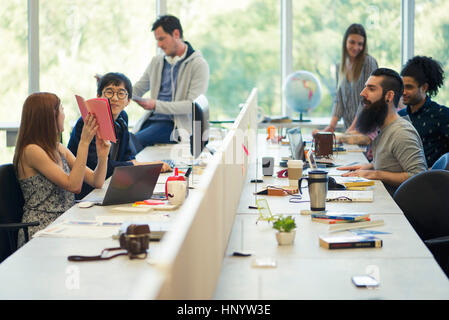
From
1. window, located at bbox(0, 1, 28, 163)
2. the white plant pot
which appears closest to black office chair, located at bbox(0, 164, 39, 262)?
the white plant pot

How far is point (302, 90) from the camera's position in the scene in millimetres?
6688

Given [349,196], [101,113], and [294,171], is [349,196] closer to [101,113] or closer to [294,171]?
[294,171]

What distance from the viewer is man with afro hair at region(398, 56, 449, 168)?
4336 mm

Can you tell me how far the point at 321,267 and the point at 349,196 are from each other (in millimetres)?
1139

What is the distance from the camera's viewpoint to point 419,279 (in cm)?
193

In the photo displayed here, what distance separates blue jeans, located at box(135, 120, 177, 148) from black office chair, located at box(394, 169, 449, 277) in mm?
2653

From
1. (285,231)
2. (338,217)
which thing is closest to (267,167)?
(338,217)

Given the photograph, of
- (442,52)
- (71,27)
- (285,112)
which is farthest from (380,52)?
(71,27)

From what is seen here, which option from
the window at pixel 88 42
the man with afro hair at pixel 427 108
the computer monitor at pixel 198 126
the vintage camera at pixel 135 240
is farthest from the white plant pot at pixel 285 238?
the window at pixel 88 42

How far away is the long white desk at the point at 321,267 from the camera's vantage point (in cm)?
184

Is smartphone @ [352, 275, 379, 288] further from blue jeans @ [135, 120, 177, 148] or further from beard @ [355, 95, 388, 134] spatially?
blue jeans @ [135, 120, 177, 148]
